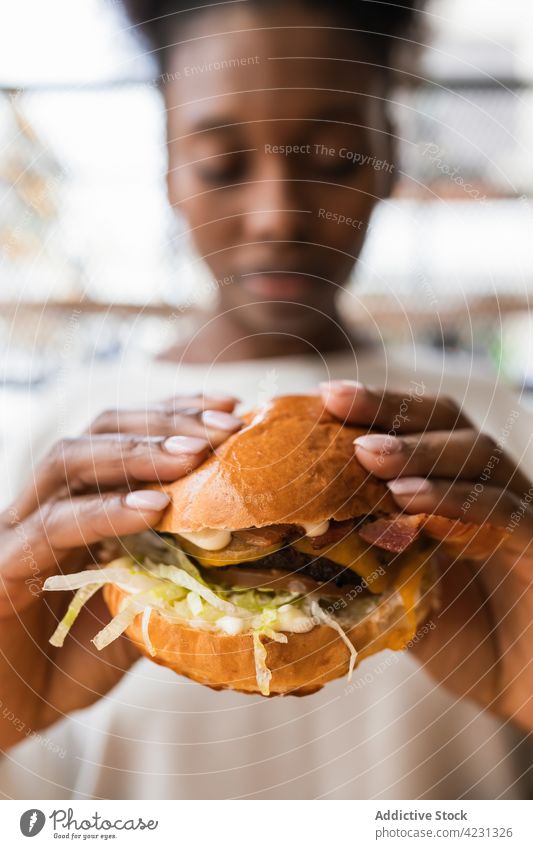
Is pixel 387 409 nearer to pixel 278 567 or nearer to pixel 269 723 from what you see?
pixel 278 567

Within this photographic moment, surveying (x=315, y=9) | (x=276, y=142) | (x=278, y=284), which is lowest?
(x=278, y=284)

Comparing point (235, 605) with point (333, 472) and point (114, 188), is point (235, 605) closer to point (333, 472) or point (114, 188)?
point (333, 472)

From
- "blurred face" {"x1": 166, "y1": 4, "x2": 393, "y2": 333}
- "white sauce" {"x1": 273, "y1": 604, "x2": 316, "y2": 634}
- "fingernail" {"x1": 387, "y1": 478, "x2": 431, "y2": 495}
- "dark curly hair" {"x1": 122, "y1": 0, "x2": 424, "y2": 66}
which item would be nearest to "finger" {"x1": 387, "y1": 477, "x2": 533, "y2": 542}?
"fingernail" {"x1": 387, "y1": 478, "x2": 431, "y2": 495}

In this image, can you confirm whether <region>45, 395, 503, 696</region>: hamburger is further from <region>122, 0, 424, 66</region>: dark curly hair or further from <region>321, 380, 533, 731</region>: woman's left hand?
<region>122, 0, 424, 66</region>: dark curly hair

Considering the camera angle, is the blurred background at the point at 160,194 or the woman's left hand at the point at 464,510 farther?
the blurred background at the point at 160,194

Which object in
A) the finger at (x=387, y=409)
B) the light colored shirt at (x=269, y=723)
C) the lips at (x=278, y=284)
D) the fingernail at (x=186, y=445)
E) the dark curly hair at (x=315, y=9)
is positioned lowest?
the light colored shirt at (x=269, y=723)

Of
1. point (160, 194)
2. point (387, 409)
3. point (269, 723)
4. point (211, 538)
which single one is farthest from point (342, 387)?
point (269, 723)

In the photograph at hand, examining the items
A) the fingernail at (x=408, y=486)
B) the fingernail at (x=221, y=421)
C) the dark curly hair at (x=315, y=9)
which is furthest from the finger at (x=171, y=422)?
the dark curly hair at (x=315, y=9)

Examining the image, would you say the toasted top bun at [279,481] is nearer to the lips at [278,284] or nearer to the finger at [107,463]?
the finger at [107,463]
